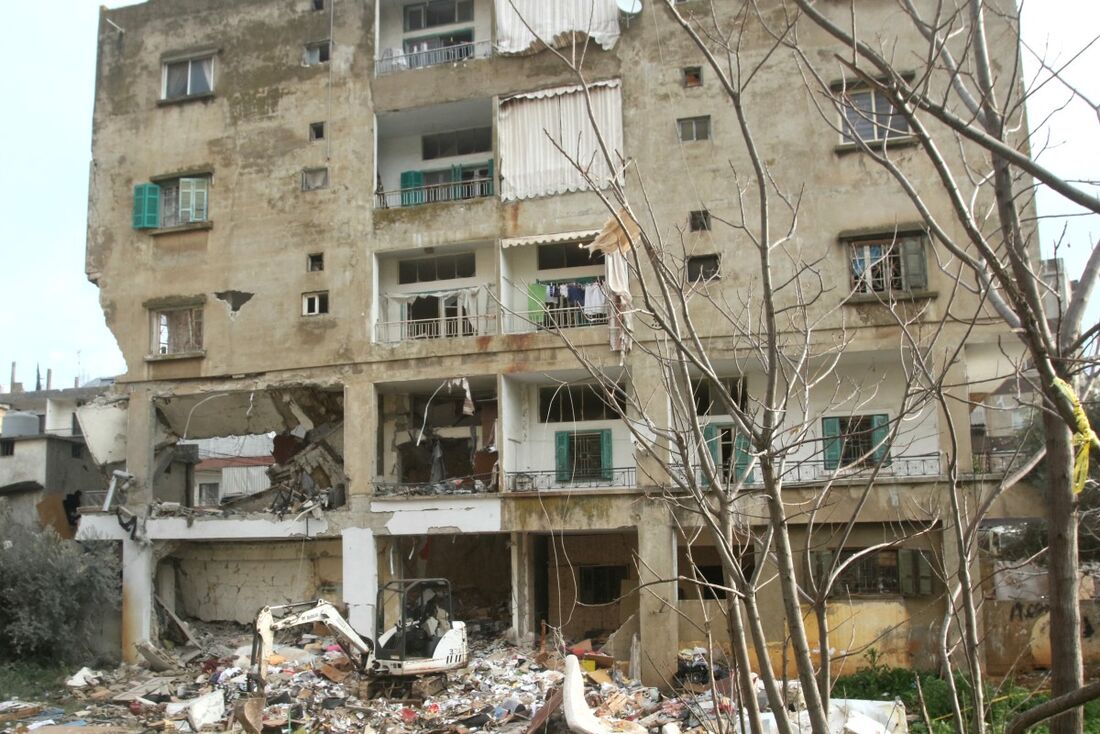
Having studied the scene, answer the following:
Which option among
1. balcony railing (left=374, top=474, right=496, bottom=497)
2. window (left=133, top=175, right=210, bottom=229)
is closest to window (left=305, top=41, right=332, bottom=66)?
window (left=133, top=175, right=210, bottom=229)

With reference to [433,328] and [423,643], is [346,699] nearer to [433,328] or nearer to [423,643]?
[423,643]

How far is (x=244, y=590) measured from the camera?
2417 centimetres


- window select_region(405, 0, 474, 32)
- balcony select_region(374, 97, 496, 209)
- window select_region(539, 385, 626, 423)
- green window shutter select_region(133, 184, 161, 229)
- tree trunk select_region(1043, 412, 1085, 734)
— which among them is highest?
window select_region(405, 0, 474, 32)

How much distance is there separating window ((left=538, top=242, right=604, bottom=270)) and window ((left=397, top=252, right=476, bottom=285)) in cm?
174

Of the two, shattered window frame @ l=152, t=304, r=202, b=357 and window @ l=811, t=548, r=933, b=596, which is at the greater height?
shattered window frame @ l=152, t=304, r=202, b=357

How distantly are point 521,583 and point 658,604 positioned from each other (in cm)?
365

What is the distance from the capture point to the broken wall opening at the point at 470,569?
23.4 m

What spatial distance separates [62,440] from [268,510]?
29.5 feet

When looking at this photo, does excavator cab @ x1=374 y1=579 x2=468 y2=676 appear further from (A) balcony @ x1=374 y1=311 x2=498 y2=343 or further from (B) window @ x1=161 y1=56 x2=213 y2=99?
(B) window @ x1=161 y1=56 x2=213 y2=99

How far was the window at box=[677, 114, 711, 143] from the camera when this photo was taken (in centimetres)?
2058

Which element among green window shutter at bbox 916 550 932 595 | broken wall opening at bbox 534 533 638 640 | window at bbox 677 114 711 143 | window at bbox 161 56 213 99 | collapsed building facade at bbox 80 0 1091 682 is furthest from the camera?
window at bbox 161 56 213 99

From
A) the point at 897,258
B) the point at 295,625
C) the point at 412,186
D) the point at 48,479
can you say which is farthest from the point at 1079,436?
the point at 48,479

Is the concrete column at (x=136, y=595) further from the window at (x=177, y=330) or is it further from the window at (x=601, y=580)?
the window at (x=601, y=580)

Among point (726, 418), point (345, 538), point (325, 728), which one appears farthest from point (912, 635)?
point (345, 538)
